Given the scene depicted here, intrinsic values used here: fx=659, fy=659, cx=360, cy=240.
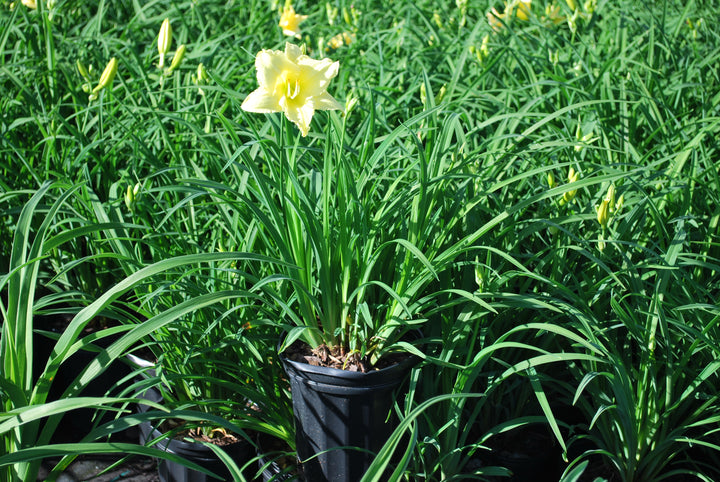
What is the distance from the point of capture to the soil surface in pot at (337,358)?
140 cm

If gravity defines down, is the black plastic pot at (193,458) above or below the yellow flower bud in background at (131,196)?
below

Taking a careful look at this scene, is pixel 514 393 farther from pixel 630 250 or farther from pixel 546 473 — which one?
pixel 630 250

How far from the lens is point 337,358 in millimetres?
1434

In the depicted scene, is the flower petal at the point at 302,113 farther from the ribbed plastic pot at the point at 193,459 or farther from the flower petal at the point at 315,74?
the ribbed plastic pot at the point at 193,459

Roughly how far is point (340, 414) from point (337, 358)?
121 mm

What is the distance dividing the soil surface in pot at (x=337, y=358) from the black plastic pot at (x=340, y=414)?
0.04 meters

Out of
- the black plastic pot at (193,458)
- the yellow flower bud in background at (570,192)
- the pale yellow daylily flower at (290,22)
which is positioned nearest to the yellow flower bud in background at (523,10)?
the pale yellow daylily flower at (290,22)

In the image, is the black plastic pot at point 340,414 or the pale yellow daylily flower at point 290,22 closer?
the black plastic pot at point 340,414

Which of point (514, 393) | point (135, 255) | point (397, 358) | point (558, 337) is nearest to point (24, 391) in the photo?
point (135, 255)

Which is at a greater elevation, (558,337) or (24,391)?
(24,391)

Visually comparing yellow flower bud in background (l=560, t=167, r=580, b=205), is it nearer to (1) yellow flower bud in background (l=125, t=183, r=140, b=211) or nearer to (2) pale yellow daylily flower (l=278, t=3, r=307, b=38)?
(1) yellow flower bud in background (l=125, t=183, r=140, b=211)

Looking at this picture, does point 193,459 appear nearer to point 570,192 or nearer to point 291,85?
point 291,85

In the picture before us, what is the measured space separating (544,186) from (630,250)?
0.93 ft

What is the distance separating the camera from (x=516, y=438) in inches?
65.7
